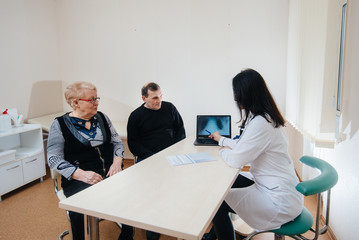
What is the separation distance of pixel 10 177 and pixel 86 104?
1.67 metres

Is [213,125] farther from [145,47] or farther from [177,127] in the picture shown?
[145,47]

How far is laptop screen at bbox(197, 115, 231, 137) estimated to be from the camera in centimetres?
215

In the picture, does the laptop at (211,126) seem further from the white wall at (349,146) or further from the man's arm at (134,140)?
the white wall at (349,146)

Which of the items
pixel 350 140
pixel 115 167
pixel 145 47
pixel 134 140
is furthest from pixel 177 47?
pixel 350 140

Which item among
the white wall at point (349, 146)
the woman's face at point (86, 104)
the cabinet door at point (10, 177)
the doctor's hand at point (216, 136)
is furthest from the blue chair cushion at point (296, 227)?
the cabinet door at point (10, 177)

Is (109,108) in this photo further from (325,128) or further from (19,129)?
(325,128)

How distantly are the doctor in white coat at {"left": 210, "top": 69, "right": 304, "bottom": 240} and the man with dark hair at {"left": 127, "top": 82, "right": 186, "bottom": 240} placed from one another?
3.59 feet

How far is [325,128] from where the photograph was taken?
66.4 inches

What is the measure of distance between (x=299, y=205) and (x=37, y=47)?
3900 mm

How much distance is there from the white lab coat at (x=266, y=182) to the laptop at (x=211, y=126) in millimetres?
695

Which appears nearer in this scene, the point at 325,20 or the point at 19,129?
the point at 325,20

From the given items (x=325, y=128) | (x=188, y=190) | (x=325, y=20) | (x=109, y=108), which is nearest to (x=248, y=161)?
(x=188, y=190)

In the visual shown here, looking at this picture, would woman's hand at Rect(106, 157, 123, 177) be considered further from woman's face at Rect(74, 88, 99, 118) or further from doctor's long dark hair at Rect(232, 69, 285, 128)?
doctor's long dark hair at Rect(232, 69, 285, 128)

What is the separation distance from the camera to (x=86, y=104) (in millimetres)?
1889
